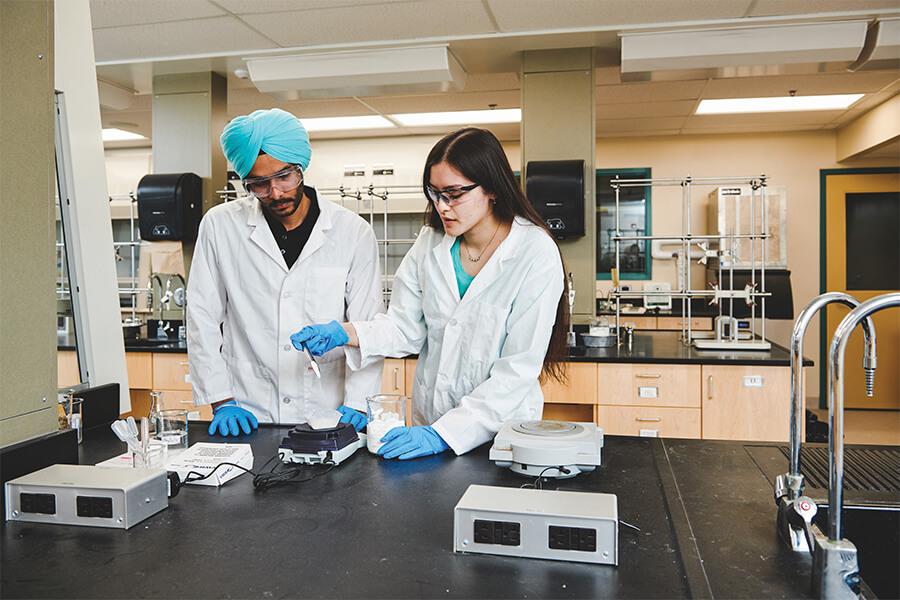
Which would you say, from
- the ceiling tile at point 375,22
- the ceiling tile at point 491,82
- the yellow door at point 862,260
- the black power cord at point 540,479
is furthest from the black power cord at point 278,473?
the yellow door at point 862,260

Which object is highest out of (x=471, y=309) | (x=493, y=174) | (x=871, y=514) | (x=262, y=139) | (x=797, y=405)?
(x=262, y=139)

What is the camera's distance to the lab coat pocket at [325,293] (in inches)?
84.0

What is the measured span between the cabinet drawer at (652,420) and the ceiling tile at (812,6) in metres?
1.96

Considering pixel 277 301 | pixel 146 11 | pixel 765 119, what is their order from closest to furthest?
pixel 277 301, pixel 146 11, pixel 765 119

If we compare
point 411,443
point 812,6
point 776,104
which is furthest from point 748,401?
point 776,104

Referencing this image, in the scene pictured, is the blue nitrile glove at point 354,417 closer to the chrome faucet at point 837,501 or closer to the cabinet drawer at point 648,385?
the chrome faucet at point 837,501

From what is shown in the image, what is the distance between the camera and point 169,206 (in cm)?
439

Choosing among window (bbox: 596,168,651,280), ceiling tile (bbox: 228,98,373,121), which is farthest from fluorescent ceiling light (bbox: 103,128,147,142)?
window (bbox: 596,168,651,280)

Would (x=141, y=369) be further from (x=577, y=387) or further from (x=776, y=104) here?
(x=776, y=104)

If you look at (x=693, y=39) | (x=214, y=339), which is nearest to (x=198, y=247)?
(x=214, y=339)

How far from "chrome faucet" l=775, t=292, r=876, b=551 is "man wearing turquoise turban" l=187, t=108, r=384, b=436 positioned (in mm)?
1238

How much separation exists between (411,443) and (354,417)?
1.19 ft

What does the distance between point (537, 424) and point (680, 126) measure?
5405mm

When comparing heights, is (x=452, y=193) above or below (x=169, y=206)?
below
